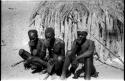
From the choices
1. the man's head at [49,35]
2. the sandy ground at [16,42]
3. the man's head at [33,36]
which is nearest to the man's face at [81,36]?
the man's head at [49,35]

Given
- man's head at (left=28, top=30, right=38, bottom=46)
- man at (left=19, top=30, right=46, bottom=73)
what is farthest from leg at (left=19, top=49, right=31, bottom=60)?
man's head at (left=28, top=30, right=38, bottom=46)

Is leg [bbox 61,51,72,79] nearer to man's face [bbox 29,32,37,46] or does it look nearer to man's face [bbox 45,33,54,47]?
man's face [bbox 45,33,54,47]

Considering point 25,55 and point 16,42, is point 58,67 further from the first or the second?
point 16,42

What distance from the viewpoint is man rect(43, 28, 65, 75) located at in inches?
235

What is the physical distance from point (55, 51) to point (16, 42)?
7.64 feet

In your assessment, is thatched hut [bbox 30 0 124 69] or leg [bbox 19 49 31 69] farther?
thatched hut [bbox 30 0 124 69]

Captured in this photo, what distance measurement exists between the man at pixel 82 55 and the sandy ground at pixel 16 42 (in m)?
0.27

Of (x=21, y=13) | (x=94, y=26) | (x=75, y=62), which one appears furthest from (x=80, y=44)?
(x=21, y=13)

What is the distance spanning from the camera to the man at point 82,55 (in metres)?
5.87

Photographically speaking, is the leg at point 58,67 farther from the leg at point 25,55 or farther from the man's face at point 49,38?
the leg at point 25,55

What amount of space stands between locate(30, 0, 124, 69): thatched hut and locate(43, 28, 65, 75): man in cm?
131

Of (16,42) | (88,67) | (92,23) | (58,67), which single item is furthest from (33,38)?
(16,42)

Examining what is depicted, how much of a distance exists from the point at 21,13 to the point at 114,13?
2.81m

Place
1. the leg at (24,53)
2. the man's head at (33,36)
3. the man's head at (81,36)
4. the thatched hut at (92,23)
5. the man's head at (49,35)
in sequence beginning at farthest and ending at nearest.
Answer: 1. the thatched hut at (92,23)
2. the leg at (24,53)
3. the man's head at (33,36)
4. the man's head at (49,35)
5. the man's head at (81,36)
